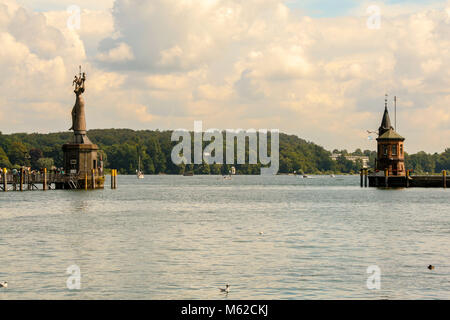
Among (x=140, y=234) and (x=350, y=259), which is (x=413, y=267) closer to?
(x=350, y=259)

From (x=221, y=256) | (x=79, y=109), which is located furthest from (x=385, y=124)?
(x=221, y=256)

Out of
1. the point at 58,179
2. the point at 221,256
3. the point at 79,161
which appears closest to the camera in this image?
the point at 221,256

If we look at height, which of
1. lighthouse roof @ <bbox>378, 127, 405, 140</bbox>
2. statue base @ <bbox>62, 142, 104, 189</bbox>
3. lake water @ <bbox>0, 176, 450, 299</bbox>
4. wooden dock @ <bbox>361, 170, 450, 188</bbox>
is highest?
lighthouse roof @ <bbox>378, 127, 405, 140</bbox>

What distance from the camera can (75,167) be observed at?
103m

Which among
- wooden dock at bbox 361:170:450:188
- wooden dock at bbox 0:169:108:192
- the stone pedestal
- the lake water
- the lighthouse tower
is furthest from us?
wooden dock at bbox 361:170:450:188

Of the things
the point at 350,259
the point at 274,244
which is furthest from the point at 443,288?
the point at 274,244

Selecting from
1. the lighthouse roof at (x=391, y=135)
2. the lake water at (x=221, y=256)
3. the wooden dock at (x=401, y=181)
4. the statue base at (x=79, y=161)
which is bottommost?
the lake water at (x=221, y=256)

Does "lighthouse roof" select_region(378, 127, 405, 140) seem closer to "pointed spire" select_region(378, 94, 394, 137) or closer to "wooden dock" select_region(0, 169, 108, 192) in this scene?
"pointed spire" select_region(378, 94, 394, 137)

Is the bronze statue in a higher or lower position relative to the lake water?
higher

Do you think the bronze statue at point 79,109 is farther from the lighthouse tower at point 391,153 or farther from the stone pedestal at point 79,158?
the lighthouse tower at point 391,153

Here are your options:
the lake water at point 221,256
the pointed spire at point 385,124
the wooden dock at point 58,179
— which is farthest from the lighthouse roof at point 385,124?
the lake water at point 221,256

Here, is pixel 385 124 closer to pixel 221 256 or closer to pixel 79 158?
pixel 79 158

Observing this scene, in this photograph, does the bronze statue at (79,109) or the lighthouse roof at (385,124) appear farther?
the lighthouse roof at (385,124)

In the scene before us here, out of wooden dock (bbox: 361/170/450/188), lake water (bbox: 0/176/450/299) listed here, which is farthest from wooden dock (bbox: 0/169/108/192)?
wooden dock (bbox: 361/170/450/188)
